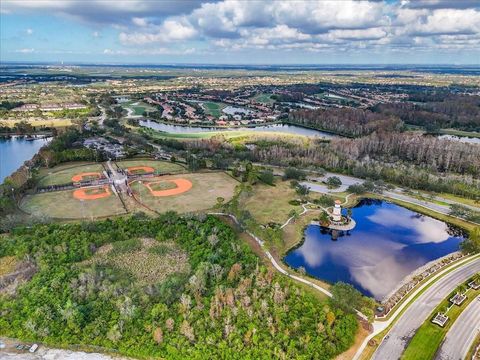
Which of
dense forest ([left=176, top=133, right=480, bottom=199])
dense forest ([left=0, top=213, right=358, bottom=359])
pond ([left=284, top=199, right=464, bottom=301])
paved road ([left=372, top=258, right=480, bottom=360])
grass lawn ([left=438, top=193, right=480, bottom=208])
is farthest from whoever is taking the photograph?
dense forest ([left=176, top=133, right=480, bottom=199])

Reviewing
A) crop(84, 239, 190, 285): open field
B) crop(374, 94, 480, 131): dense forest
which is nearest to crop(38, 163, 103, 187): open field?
crop(84, 239, 190, 285): open field

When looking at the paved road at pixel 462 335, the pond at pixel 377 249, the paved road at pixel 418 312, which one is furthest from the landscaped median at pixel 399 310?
the paved road at pixel 462 335

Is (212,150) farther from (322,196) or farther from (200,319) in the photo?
(200,319)

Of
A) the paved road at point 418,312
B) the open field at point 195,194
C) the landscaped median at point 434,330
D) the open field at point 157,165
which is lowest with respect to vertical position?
the paved road at point 418,312

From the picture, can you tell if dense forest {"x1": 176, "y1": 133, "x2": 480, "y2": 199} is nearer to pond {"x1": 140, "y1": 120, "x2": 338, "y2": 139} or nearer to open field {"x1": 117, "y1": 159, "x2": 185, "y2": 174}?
open field {"x1": 117, "y1": 159, "x2": 185, "y2": 174}

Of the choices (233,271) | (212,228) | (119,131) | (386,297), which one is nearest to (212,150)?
(119,131)

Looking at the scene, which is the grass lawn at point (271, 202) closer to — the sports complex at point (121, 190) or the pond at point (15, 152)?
the sports complex at point (121, 190)
